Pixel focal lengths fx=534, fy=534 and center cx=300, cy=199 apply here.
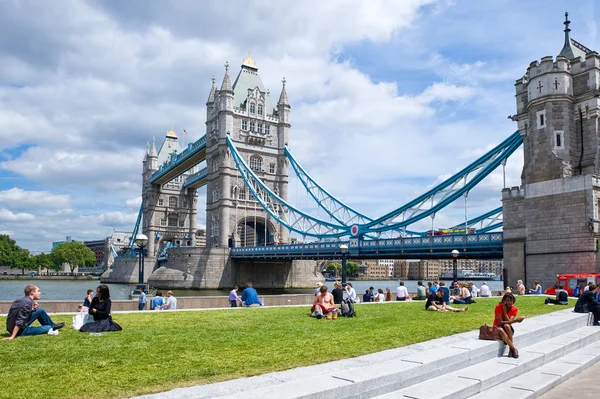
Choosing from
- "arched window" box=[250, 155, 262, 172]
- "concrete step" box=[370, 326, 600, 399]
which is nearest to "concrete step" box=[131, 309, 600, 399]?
"concrete step" box=[370, 326, 600, 399]

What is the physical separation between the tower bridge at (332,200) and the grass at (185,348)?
17.0 metres

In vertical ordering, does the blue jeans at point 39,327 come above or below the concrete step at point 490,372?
above

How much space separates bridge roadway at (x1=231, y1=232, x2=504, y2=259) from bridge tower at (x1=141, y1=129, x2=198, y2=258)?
33673mm

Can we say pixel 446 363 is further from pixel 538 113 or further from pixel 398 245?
pixel 398 245

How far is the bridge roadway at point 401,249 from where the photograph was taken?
3388 centimetres

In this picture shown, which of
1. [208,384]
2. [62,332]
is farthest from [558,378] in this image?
[62,332]

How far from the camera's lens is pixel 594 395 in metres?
7.77

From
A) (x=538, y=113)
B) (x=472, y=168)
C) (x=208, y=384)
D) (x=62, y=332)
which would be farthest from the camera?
(x=472, y=168)

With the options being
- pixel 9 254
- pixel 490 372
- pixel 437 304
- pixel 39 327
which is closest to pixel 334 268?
pixel 9 254

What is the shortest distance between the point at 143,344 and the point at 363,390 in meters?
3.86

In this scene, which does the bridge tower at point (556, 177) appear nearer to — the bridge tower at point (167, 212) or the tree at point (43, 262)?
the bridge tower at point (167, 212)

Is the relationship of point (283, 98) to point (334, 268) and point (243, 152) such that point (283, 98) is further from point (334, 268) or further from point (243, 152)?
point (334, 268)

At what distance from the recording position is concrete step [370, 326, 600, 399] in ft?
22.9

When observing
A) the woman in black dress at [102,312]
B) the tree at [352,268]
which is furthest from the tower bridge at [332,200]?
the tree at [352,268]
